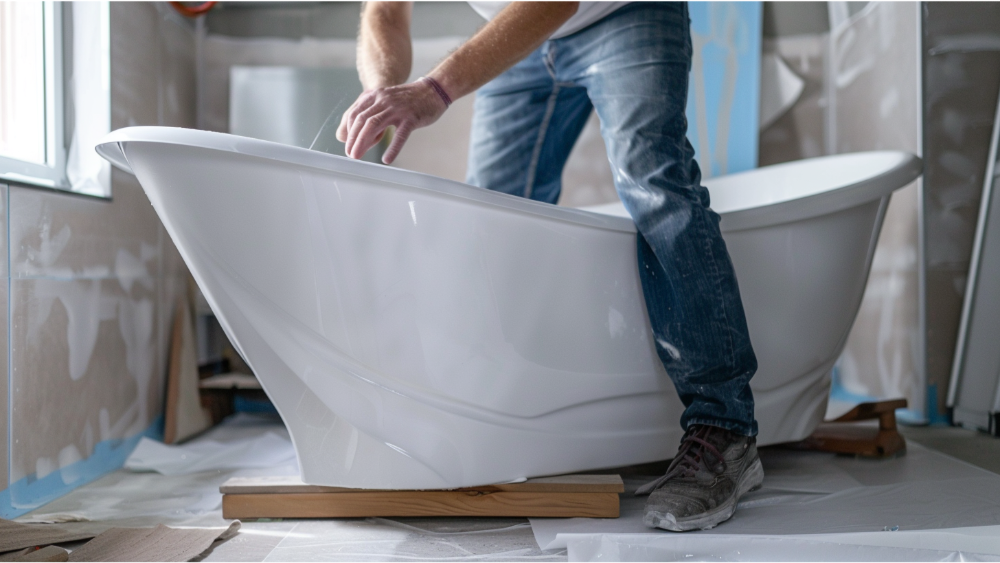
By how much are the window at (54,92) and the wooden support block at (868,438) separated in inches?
62.3

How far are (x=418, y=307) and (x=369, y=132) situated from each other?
0.80ft

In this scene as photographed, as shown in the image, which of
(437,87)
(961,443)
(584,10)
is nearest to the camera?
(437,87)

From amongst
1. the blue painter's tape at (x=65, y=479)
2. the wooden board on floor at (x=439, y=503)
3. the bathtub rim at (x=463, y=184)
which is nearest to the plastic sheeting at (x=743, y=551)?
the wooden board on floor at (x=439, y=503)

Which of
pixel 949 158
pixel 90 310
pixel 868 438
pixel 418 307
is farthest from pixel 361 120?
pixel 949 158

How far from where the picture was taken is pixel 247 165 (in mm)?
846

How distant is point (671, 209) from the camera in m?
1.02

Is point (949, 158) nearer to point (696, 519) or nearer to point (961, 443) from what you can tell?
point (961, 443)

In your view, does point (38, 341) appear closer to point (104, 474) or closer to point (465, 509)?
point (104, 474)

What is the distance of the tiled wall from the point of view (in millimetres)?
1125

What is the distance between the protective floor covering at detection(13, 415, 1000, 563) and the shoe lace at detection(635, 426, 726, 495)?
0.08m

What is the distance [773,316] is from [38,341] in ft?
4.25

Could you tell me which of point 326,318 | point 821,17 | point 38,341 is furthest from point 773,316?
point 821,17

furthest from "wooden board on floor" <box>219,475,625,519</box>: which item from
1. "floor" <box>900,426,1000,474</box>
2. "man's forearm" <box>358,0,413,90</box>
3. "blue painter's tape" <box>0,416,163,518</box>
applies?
"floor" <box>900,426,1000,474</box>

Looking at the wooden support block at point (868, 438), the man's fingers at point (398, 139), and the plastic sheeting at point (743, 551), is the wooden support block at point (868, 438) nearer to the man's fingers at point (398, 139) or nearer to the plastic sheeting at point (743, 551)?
the plastic sheeting at point (743, 551)
